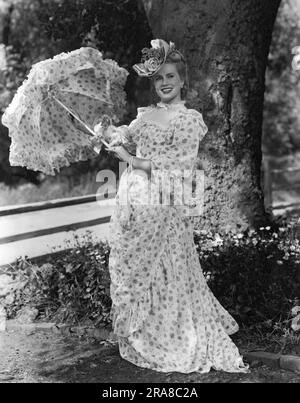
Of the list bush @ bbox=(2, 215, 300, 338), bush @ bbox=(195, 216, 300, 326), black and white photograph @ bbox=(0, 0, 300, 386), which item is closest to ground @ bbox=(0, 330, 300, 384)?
black and white photograph @ bbox=(0, 0, 300, 386)

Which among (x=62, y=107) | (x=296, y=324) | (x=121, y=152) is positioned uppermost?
(x=62, y=107)

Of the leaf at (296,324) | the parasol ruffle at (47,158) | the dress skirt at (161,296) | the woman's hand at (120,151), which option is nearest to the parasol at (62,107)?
the parasol ruffle at (47,158)

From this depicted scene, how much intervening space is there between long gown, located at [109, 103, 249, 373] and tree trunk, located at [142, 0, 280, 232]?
2.08 metres

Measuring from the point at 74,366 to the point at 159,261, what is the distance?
0.94 metres

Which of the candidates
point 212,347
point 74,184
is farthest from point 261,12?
point 74,184

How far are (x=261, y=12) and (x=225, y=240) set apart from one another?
7.00 ft

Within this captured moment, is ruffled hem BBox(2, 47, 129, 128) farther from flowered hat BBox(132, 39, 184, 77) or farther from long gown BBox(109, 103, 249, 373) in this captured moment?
long gown BBox(109, 103, 249, 373)

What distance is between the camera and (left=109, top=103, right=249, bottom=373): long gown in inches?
164

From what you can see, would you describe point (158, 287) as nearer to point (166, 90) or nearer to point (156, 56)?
point (166, 90)

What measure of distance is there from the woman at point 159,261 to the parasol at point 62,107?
39 centimetres

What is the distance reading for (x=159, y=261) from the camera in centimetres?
422

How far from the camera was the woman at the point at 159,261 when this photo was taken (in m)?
4.13

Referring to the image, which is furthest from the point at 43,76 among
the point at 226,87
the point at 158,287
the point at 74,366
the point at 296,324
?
the point at 226,87
